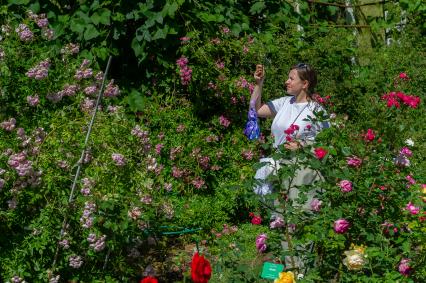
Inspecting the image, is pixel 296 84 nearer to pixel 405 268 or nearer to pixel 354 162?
pixel 354 162

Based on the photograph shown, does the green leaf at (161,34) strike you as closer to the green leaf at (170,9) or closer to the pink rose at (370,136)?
the green leaf at (170,9)

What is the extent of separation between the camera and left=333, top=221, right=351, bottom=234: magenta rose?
310 centimetres

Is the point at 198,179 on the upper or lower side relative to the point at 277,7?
lower

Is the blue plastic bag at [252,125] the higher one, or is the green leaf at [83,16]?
the green leaf at [83,16]

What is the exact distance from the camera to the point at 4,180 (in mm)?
3266

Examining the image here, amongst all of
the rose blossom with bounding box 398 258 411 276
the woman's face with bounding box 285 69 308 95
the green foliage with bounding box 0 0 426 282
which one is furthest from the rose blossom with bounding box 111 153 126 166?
the woman's face with bounding box 285 69 308 95

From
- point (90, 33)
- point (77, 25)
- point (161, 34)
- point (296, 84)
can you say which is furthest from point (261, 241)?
point (77, 25)

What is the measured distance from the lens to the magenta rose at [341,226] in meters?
3.10

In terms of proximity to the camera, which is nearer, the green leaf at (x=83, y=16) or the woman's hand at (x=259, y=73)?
the woman's hand at (x=259, y=73)

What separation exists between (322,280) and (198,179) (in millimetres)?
2650

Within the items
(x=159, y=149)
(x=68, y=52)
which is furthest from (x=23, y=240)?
(x=159, y=149)

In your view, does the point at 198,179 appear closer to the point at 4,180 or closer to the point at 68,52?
the point at 68,52

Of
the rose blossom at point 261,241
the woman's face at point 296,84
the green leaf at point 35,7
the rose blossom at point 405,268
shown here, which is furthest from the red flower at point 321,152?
the green leaf at point 35,7

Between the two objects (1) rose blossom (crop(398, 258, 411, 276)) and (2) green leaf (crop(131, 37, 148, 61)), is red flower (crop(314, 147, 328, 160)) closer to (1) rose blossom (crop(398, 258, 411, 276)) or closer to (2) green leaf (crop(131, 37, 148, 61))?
(1) rose blossom (crop(398, 258, 411, 276))
